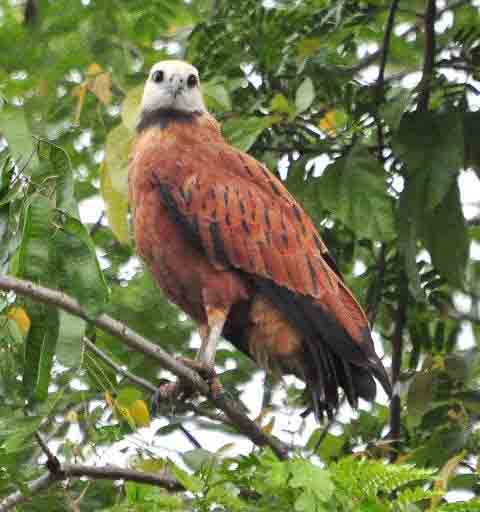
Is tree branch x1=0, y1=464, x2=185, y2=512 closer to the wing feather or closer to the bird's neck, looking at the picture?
the wing feather

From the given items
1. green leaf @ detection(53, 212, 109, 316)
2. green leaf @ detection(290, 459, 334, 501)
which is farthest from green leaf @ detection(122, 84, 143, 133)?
green leaf @ detection(290, 459, 334, 501)

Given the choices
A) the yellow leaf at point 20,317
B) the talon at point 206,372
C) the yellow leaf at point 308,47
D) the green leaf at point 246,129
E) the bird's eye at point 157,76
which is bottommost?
the talon at point 206,372

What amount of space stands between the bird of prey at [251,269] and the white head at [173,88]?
50 centimetres

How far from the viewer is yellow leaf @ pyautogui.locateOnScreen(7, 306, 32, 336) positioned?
3832 mm

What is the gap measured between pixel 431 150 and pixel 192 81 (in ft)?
4.89

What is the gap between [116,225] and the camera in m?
5.14

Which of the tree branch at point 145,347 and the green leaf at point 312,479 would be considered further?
the green leaf at point 312,479

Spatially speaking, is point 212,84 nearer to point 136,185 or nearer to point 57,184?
point 136,185

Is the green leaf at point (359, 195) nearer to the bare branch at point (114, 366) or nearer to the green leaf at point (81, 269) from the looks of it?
the bare branch at point (114, 366)

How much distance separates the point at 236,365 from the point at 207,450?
1.84 meters

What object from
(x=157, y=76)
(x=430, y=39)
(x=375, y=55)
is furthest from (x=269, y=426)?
(x=375, y=55)

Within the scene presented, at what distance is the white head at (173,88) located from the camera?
5696mm

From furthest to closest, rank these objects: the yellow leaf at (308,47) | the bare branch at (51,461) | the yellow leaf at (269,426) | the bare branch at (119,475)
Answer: the yellow leaf at (308,47) → the yellow leaf at (269,426) → the bare branch at (119,475) → the bare branch at (51,461)

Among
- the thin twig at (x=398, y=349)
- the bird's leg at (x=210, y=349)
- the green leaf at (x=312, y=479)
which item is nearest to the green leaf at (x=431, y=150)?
the thin twig at (x=398, y=349)
